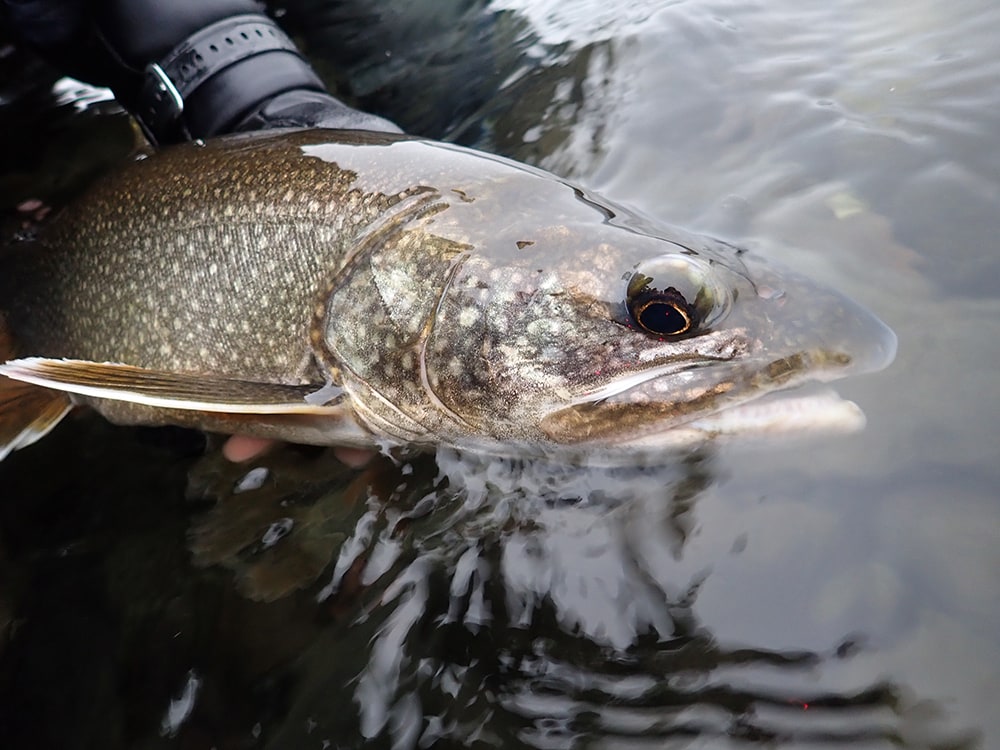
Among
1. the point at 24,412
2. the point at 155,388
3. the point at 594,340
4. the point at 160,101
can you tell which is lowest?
the point at 24,412

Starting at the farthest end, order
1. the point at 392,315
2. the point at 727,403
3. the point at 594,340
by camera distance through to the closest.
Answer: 1. the point at 392,315
2. the point at 594,340
3. the point at 727,403

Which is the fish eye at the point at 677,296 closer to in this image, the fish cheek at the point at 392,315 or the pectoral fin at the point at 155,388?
the fish cheek at the point at 392,315

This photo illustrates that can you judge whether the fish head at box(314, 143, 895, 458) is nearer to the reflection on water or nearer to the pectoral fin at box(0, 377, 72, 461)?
the reflection on water

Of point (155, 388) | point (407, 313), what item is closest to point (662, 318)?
point (407, 313)

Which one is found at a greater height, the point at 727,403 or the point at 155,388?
the point at 155,388

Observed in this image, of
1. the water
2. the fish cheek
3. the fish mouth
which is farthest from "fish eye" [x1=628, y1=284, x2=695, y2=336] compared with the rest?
the fish cheek

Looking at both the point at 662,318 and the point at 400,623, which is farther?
the point at 400,623

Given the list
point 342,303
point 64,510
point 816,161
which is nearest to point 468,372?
point 342,303

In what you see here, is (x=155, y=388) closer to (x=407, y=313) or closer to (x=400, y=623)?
(x=407, y=313)
